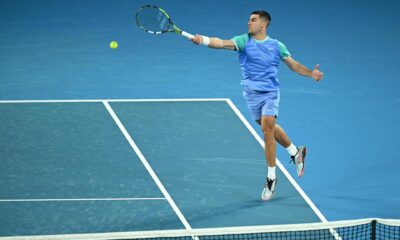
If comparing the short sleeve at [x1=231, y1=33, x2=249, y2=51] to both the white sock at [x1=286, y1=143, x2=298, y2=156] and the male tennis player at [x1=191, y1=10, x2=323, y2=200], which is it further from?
the white sock at [x1=286, y1=143, x2=298, y2=156]

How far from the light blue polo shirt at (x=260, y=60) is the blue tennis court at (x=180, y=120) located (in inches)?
51.5

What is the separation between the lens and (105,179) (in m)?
13.1

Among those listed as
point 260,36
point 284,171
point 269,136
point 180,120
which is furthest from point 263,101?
point 180,120

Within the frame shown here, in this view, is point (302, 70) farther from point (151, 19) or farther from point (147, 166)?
point (147, 166)

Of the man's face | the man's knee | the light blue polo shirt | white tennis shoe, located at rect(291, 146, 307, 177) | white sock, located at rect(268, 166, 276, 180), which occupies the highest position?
the man's face

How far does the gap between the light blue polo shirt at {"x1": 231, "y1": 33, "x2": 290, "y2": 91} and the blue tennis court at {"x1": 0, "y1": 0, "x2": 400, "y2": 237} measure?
1307mm

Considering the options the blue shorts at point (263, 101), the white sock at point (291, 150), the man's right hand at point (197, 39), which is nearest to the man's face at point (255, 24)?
the blue shorts at point (263, 101)

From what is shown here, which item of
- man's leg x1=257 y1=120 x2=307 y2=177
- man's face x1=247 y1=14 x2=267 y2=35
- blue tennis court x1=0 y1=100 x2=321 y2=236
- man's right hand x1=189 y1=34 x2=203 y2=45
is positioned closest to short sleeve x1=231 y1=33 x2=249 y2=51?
man's face x1=247 y1=14 x2=267 y2=35

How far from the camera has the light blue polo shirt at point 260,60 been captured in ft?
40.4

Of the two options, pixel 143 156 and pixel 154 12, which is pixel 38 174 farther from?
pixel 154 12

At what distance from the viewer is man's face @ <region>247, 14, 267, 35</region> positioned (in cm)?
1225

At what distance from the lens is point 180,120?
50.5ft

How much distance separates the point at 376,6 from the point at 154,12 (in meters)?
9.57

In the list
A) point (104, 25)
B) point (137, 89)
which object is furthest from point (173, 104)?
point (104, 25)
